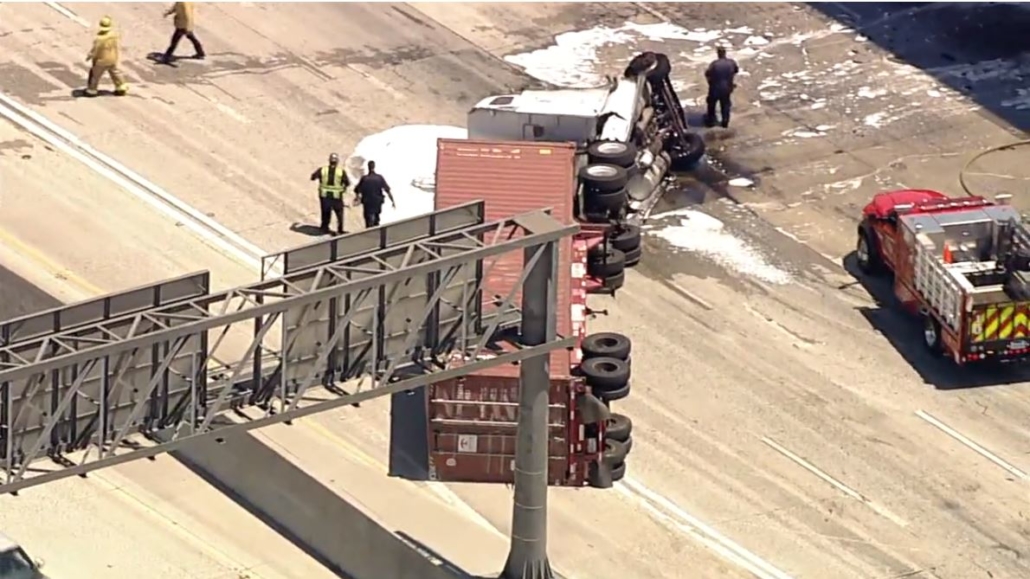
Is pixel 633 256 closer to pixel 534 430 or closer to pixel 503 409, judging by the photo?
pixel 503 409

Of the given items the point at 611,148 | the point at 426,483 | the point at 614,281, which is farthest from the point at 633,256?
the point at 426,483

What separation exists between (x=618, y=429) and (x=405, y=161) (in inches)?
376

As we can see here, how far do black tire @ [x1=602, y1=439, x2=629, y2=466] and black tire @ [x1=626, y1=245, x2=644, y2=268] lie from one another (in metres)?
6.06

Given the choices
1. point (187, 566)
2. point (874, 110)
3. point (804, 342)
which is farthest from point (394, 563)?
point (874, 110)

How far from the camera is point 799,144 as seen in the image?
42125mm

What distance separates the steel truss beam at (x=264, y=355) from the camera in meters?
24.6

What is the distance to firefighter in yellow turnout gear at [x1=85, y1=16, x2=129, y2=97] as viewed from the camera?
1597 inches

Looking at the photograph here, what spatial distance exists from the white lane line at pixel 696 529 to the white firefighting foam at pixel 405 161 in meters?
7.93

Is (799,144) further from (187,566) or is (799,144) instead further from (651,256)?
(187,566)

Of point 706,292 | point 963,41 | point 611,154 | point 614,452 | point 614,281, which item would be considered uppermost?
point 611,154

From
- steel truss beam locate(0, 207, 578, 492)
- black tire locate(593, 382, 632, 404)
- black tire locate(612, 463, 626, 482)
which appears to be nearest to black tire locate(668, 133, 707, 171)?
black tire locate(593, 382, 632, 404)

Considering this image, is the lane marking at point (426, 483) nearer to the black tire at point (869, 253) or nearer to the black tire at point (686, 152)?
the black tire at point (869, 253)

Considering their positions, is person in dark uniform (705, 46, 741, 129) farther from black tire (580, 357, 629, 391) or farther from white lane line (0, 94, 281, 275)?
black tire (580, 357, 629, 391)

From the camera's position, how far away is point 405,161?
130 feet
